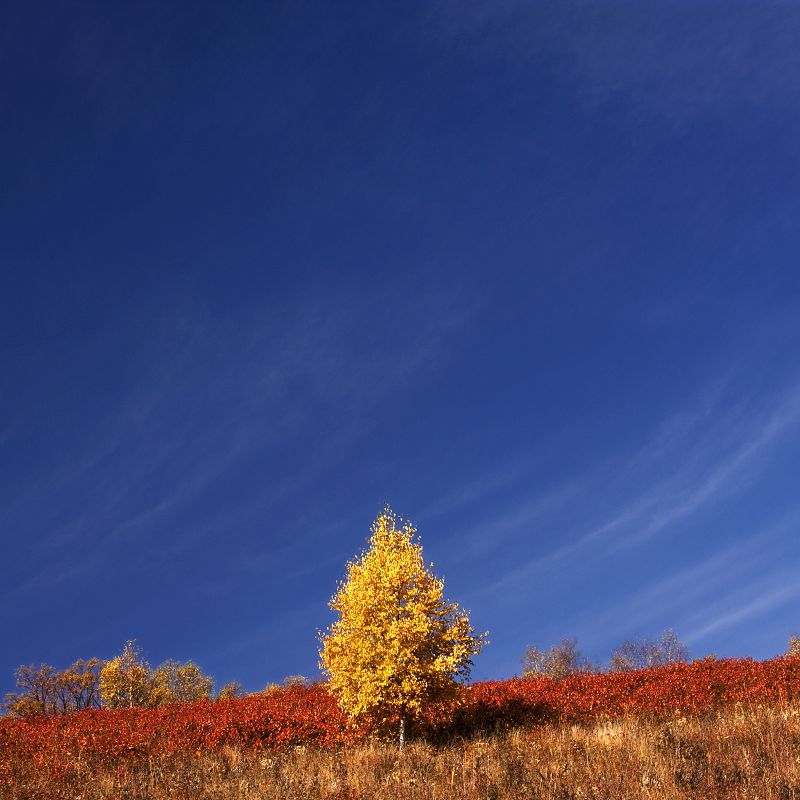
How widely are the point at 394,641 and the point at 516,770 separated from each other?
5.73m

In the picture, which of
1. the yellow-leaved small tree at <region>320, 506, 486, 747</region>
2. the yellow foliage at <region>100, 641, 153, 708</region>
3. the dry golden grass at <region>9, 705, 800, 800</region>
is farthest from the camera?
the yellow foliage at <region>100, 641, 153, 708</region>

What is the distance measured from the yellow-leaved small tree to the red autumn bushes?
1.79 metres

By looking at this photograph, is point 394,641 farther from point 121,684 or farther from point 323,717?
point 121,684

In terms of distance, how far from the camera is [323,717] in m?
23.5

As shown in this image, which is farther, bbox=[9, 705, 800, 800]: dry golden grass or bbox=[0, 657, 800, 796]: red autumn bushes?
bbox=[0, 657, 800, 796]: red autumn bushes

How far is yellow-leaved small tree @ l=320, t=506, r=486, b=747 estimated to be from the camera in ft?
62.5

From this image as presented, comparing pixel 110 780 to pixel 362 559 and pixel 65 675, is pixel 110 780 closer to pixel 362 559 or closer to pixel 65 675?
pixel 362 559

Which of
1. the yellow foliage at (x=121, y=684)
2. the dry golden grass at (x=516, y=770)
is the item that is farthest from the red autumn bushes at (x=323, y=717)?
the yellow foliage at (x=121, y=684)

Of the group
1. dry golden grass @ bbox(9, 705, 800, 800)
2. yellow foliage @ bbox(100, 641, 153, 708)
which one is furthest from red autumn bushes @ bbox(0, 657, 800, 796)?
yellow foliage @ bbox(100, 641, 153, 708)

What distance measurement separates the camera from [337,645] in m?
19.7

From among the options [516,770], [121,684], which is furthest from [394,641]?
[121,684]

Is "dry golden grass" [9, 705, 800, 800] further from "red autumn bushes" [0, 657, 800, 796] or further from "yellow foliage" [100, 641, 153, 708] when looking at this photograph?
"yellow foliage" [100, 641, 153, 708]

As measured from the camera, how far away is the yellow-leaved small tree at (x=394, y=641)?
750 inches

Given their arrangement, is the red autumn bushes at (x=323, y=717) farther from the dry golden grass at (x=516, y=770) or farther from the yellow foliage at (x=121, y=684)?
the yellow foliage at (x=121, y=684)
